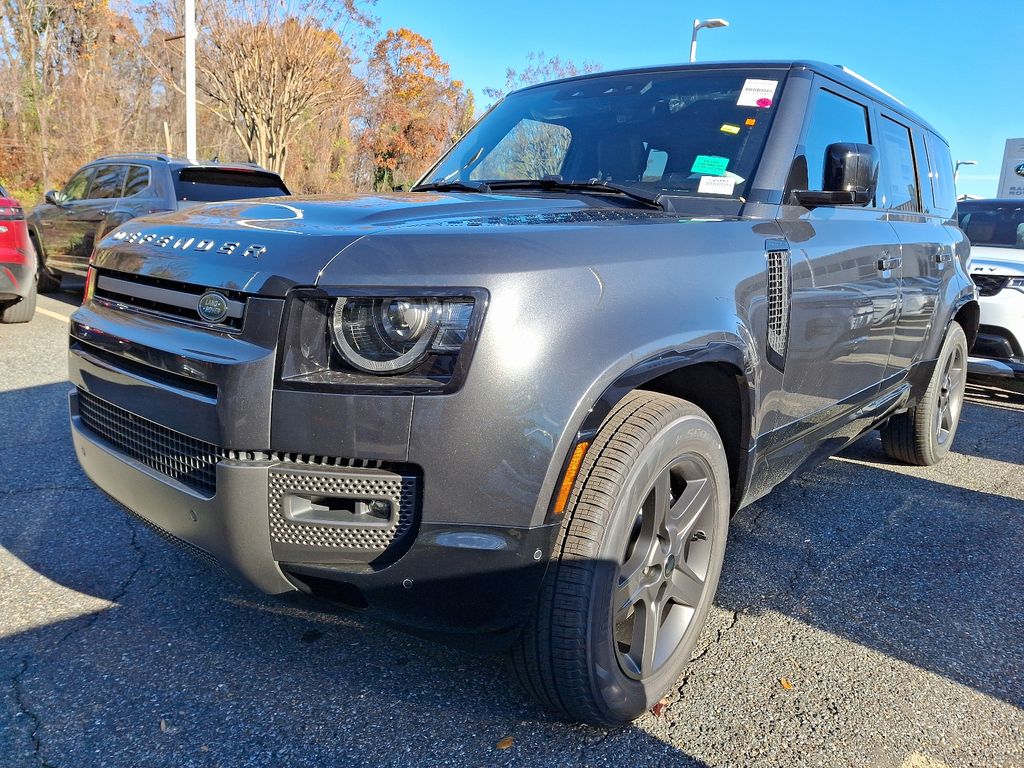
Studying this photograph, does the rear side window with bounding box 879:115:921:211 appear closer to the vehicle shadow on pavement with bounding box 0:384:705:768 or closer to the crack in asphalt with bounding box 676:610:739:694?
the crack in asphalt with bounding box 676:610:739:694

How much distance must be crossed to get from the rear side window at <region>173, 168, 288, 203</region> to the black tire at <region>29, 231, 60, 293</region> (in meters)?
2.89

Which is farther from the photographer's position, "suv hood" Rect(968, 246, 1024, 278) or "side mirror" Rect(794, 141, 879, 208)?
"suv hood" Rect(968, 246, 1024, 278)

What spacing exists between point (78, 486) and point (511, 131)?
2.55 metres

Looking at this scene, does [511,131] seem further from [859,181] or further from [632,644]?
[632,644]

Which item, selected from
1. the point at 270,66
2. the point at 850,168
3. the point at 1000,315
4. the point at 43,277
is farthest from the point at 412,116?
the point at 850,168

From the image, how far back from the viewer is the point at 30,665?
2246mm

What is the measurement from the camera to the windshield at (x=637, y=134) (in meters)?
2.77

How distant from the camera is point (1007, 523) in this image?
382 centimetres

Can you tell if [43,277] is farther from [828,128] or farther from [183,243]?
[828,128]

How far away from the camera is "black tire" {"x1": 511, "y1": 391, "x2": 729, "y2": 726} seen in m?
1.82

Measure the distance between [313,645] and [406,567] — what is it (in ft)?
3.03

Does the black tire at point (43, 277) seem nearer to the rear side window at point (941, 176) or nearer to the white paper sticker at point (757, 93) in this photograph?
the white paper sticker at point (757, 93)

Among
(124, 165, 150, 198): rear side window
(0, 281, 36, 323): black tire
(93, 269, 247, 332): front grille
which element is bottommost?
(0, 281, 36, 323): black tire

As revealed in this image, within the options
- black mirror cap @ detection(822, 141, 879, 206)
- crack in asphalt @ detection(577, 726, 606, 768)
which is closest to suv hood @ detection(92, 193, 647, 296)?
black mirror cap @ detection(822, 141, 879, 206)
